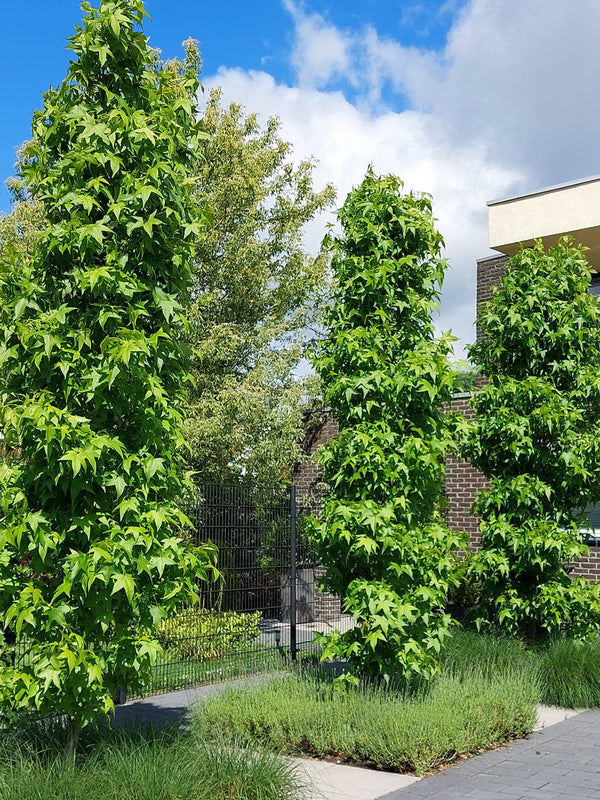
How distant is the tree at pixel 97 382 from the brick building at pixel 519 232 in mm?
9576

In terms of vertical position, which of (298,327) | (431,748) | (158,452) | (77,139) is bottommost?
(431,748)

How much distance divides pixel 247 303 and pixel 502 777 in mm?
12914

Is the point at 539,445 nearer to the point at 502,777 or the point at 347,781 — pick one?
the point at 502,777

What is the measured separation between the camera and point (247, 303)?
1817 centimetres

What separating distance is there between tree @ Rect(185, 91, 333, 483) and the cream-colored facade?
13.9 ft

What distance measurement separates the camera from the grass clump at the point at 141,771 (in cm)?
506

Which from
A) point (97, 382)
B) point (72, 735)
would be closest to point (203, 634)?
point (72, 735)

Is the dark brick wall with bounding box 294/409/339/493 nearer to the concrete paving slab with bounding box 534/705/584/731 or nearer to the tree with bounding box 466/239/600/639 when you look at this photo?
the tree with bounding box 466/239/600/639

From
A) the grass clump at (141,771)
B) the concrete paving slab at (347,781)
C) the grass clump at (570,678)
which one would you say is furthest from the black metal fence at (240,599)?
the grass clump at (141,771)

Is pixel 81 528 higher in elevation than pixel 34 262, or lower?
lower

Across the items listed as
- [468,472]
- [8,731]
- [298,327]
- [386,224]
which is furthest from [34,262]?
[298,327]

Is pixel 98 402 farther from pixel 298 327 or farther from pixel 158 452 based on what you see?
pixel 298 327

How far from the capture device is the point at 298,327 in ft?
61.4

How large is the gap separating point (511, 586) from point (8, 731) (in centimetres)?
685
